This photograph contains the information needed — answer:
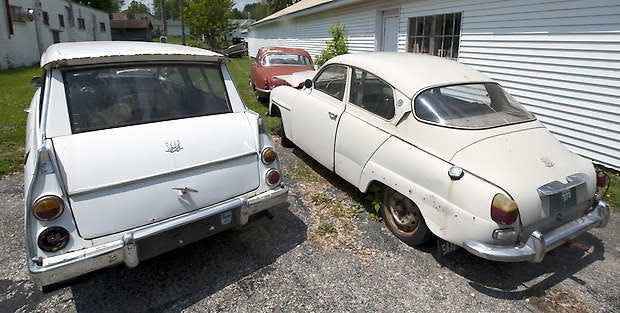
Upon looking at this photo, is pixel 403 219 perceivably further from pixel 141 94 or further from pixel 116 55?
pixel 116 55

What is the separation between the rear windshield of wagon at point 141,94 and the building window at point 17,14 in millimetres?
21649

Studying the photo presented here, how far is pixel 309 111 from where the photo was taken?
4516 mm

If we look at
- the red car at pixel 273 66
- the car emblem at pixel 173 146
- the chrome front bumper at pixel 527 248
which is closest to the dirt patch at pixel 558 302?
the chrome front bumper at pixel 527 248

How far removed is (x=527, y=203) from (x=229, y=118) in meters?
2.36

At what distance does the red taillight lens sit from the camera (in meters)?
2.43

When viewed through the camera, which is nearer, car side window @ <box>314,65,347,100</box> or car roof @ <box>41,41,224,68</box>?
car roof @ <box>41,41,224,68</box>

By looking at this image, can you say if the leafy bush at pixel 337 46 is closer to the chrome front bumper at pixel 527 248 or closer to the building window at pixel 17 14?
the chrome front bumper at pixel 527 248

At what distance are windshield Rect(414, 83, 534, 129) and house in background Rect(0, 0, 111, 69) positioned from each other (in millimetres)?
21547

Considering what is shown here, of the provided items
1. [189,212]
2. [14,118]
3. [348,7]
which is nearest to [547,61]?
[189,212]

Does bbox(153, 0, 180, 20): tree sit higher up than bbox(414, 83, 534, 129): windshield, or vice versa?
bbox(153, 0, 180, 20): tree

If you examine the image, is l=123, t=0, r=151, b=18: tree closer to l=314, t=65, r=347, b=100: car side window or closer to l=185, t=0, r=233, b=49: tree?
l=185, t=0, r=233, b=49: tree

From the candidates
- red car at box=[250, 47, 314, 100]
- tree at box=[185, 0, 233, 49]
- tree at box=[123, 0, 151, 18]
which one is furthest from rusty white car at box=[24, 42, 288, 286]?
tree at box=[123, 0, 151, 18]

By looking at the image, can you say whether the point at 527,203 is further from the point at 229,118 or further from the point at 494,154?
the point at 229,118

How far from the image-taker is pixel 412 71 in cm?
354
